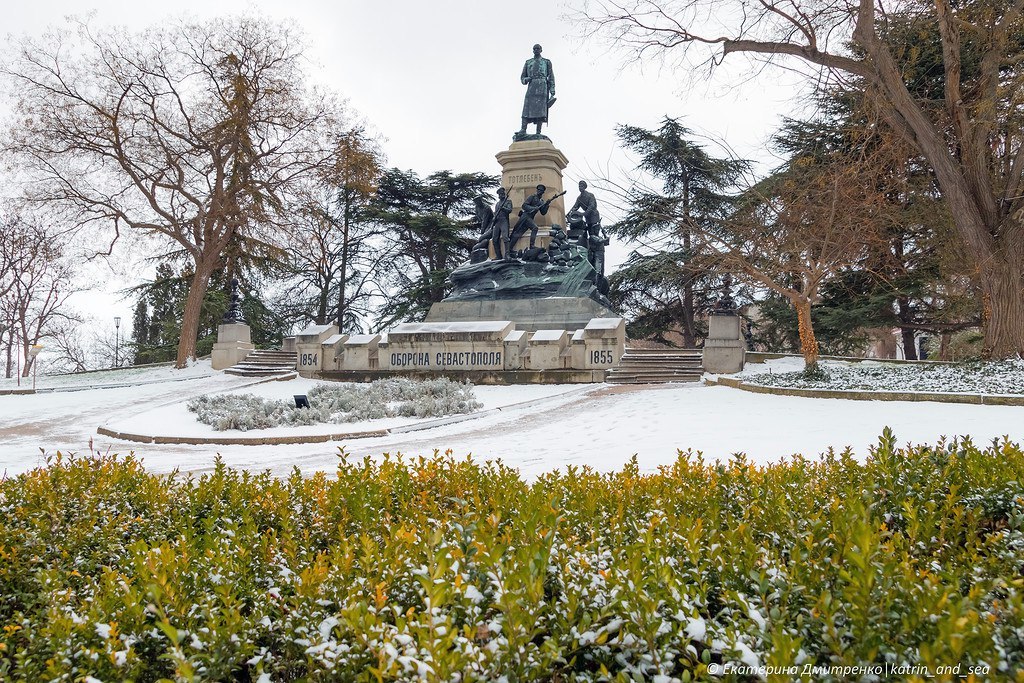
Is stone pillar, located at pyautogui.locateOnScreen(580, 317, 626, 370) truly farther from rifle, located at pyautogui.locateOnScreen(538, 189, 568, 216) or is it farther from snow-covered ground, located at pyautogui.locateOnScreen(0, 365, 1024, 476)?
rifle, located at pyautogui.locateOnScreen(538, 189, 568, 216)

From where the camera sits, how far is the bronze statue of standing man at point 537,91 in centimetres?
2752

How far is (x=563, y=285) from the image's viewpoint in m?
23.5

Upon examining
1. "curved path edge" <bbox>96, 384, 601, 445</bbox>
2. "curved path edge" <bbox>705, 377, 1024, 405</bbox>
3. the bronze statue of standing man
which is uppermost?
the bronze statue of standing man

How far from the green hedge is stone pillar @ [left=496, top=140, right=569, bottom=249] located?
22604 mm

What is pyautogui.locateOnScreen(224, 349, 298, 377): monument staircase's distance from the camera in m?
24.9

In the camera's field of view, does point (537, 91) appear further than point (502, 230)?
Yes

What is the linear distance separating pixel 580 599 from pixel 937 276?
2551 centimetres

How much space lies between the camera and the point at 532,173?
86.7ft

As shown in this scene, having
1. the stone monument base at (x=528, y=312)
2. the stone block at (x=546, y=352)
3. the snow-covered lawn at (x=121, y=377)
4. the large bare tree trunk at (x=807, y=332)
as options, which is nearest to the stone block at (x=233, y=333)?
the snow-covered lawn at (x=121, y=377)

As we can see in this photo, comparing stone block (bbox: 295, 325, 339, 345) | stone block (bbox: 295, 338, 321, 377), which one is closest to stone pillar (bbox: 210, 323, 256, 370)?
stone block (bbox: 295, 325, 339, 345)

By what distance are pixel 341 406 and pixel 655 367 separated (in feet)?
31.7

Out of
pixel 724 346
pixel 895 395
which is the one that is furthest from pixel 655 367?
pixel 895 395

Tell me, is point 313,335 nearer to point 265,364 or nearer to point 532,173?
point 265,364

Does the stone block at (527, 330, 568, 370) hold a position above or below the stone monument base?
below
